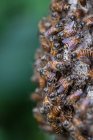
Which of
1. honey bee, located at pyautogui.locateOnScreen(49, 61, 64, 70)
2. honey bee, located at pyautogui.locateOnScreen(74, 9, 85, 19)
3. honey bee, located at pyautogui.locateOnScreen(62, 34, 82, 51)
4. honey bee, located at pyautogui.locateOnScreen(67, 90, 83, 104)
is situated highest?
honey bee, located at pyautogui.locateOnScreen(74, 9, 85, 19)

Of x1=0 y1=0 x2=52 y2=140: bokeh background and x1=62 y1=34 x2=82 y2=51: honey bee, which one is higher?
x1=0 y1=0 x2=52 y2=140: bokeh background

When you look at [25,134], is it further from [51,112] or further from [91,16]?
[91,16]

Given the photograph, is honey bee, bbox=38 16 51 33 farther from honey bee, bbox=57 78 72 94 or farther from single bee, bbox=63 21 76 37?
honey bee, bbox=57 78 72 94

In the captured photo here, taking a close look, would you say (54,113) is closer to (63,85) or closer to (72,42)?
(63,85)

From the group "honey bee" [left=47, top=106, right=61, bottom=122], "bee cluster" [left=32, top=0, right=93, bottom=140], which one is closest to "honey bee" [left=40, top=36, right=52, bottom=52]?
"bee cluster" [left=32, top=0, right=93, bottom=140]

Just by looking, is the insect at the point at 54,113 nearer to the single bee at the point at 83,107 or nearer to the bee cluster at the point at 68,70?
the bee cluster at the point at 68,70

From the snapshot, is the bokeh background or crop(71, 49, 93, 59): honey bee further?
the bokeh background

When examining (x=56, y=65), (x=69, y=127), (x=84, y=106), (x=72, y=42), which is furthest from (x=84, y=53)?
(x=69, y=127)
